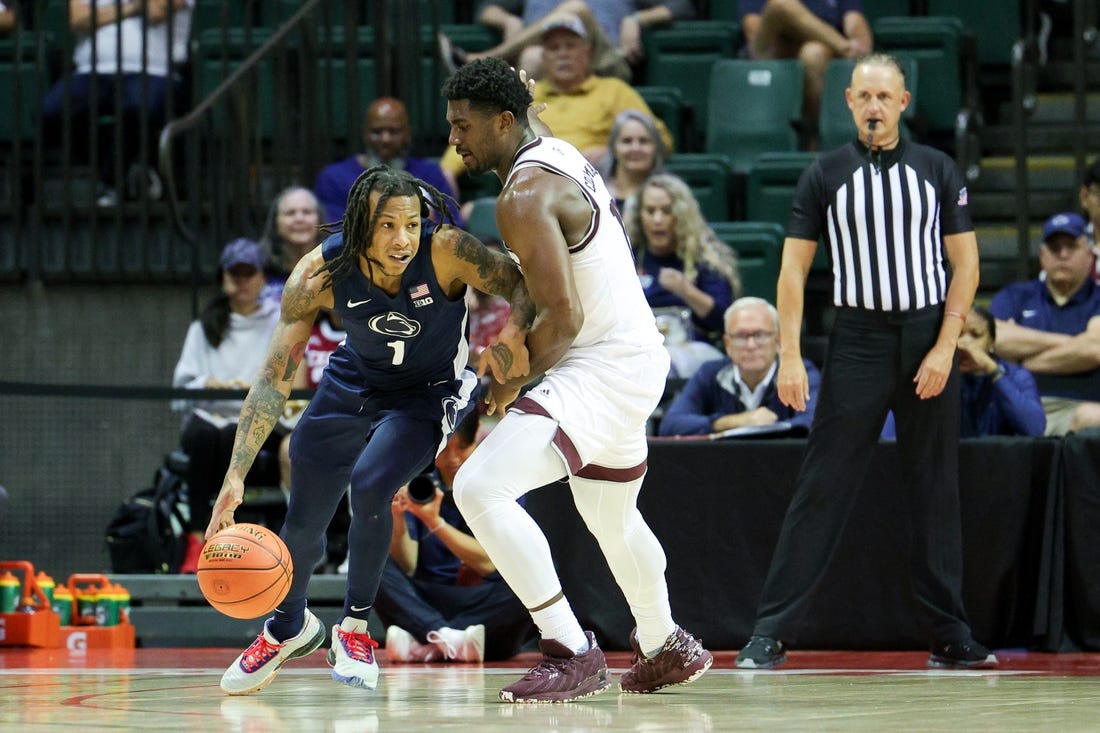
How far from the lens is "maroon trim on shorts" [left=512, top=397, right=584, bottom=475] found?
4621 millimetres

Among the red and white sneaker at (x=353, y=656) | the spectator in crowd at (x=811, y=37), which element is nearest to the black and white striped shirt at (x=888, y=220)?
the red and white sneaker at (x=353, y=656)

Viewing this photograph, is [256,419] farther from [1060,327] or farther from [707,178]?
[707,178]

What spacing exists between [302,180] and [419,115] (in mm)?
863

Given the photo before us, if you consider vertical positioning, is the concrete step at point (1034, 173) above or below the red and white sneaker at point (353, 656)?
above

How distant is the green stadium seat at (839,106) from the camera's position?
9445 millimetres

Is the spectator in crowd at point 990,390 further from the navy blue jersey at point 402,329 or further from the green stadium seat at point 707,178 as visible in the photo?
the navy blue jersey at point 402,329

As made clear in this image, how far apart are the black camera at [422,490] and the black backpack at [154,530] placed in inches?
69.2

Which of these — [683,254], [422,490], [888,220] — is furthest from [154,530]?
[888,220]

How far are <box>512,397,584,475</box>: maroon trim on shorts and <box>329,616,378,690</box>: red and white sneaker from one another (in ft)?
3.05

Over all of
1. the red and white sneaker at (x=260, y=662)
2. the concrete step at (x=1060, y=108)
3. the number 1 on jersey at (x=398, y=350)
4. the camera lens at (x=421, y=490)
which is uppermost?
the concrete step at (x=1060, y=108)

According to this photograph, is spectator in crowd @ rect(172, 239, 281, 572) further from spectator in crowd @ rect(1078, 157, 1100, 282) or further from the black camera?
spectator in crowd @ rect(1078, 157, 1100, 282)

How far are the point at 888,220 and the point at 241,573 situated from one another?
8.96 ft

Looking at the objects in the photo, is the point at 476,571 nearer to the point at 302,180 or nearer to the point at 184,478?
the point at 184,478

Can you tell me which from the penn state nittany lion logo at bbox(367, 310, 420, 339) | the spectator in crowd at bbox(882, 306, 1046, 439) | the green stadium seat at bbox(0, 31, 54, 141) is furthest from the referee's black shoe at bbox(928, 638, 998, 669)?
the green stadium seat at bbox(0, 31, 54, 141)
